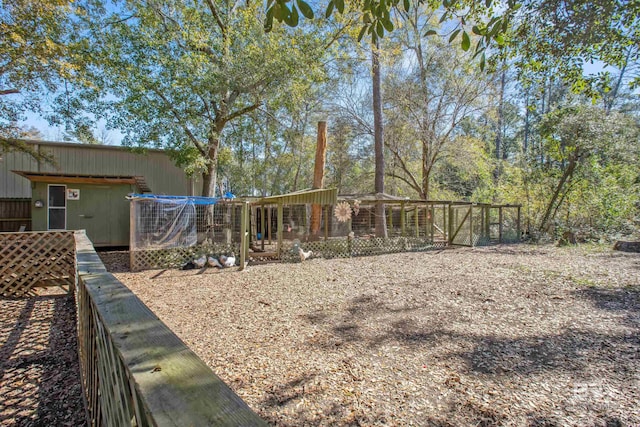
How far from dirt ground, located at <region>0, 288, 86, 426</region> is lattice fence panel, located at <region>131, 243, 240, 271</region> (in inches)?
128

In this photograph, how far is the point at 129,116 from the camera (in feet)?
33.7

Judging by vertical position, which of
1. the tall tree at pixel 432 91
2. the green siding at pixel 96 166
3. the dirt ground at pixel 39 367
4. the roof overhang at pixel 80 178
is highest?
the tall tree at pixel 432 91

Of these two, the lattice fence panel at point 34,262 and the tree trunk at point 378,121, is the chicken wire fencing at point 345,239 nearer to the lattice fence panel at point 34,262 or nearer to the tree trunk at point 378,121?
the tree trunk at point 378,121

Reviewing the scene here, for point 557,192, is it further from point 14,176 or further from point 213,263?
point 14,176

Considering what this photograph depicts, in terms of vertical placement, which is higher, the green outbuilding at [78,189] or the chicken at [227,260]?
the green outbuilding at [78,189]

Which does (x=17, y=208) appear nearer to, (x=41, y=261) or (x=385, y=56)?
(x=41, y=261)

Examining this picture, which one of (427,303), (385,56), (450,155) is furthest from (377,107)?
(427,303)

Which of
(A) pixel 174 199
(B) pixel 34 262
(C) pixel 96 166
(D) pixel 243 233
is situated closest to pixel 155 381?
(B) pixel 34 262

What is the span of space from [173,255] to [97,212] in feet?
14.0

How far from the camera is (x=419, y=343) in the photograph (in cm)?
376

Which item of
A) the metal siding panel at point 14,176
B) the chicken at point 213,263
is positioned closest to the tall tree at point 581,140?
the chicken at point 213,263

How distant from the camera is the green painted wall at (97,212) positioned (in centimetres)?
1030

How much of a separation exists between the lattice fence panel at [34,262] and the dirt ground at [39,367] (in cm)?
53

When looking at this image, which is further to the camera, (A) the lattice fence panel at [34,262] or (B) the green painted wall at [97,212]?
(B) the green painted wall at [97,212]
